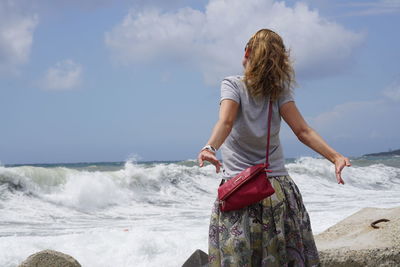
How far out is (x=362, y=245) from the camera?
468 centimetres

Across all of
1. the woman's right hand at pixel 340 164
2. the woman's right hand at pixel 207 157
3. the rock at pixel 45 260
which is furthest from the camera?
the rock at pixel 45 260

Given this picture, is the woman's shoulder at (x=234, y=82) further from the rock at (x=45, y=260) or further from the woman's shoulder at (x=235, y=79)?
the rock at (x=45, y=260)

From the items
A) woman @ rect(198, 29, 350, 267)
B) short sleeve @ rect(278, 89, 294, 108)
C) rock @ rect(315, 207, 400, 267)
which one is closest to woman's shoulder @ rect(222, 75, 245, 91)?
woman @ rect(198, 29, 350, 267)

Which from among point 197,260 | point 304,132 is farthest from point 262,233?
point 197,260

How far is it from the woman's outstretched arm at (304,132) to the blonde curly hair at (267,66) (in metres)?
0.10

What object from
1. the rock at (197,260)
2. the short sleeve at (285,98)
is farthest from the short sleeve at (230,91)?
the rock at (197,260)

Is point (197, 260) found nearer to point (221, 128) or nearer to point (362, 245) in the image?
point (362, 245)

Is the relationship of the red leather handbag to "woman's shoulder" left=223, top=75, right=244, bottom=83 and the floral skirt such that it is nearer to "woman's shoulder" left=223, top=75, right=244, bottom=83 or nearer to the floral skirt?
the floral skirt

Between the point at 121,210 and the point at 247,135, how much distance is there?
11.2m

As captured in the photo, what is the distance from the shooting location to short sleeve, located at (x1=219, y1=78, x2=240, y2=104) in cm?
267

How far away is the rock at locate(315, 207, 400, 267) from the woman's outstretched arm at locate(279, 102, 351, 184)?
204 cm

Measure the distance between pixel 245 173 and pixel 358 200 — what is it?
44.6ft

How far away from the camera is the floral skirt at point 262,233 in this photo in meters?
2.57

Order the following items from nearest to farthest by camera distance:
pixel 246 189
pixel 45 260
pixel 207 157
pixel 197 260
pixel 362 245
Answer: pixel 207 157 < pixel 246 189 < pixel 362 245 < pixel 45 260 < pixel 197 260
